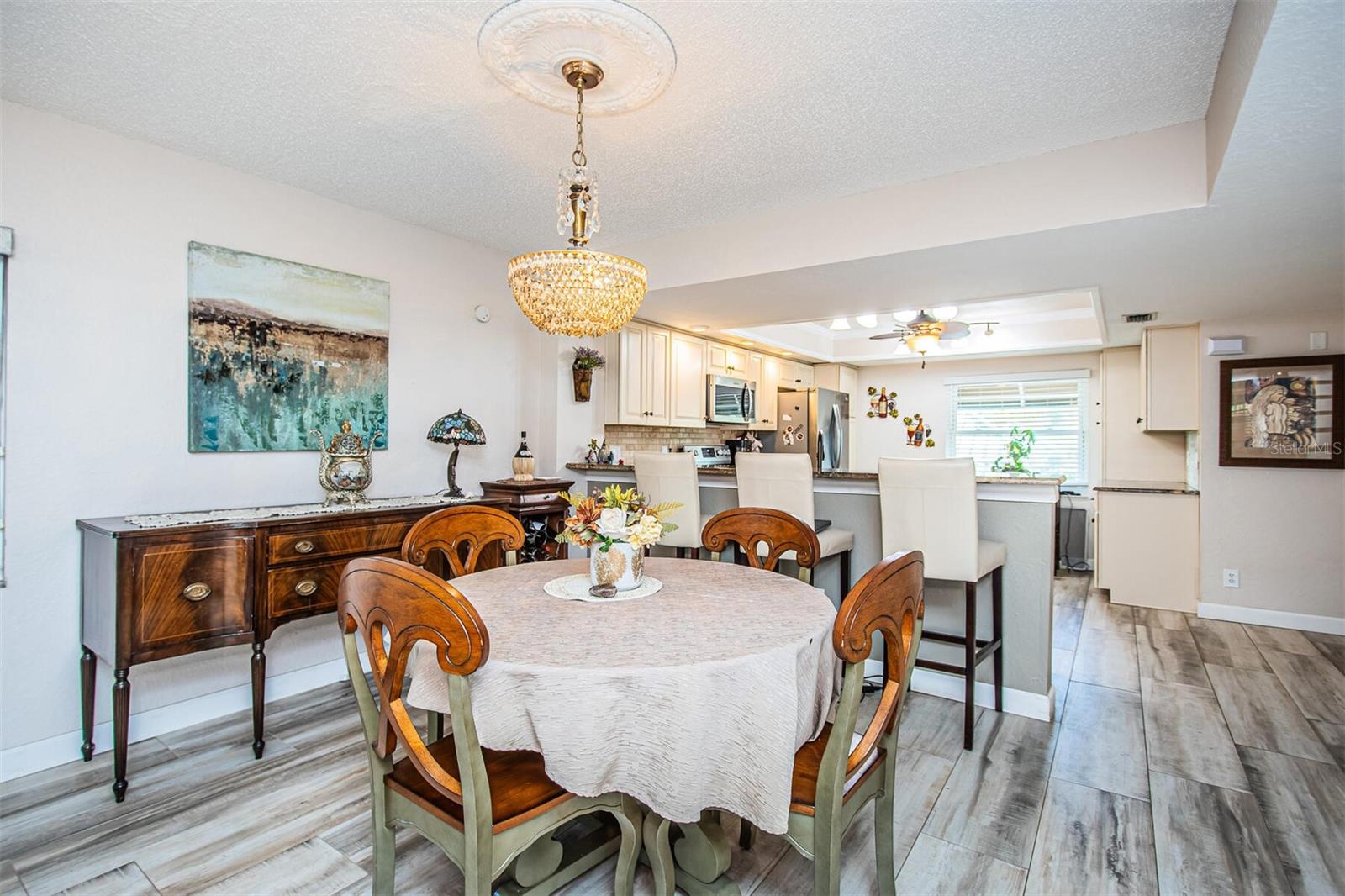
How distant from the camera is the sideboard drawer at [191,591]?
7.13 ft

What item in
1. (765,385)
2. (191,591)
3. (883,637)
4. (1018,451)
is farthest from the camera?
(1018,451)

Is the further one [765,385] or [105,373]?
[765,385]

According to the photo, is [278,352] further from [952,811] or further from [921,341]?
[921,341]

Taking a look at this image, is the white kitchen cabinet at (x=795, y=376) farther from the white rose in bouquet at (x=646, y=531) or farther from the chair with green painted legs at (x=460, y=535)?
the white rose in bouquet at (x=646, y=531)

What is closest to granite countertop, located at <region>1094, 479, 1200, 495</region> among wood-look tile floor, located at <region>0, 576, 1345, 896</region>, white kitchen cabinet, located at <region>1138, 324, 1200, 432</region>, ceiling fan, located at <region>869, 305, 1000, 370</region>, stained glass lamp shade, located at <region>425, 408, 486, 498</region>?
white kitchen cabinet, located at <region>1138, 324, 1200, 432</region>

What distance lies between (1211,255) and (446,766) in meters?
3.65

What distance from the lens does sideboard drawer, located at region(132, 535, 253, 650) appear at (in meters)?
2.17

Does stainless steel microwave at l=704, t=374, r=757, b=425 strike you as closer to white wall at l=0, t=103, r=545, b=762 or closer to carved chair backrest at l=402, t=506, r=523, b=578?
white wall at l=0, t=103, r=545, b=762

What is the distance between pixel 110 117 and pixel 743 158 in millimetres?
2391

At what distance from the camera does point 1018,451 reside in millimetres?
6457

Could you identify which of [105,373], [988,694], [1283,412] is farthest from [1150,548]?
[105,373]

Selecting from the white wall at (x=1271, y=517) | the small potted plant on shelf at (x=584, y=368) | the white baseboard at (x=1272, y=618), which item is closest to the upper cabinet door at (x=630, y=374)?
the small potted plant on shelf at (x=584, y=368)

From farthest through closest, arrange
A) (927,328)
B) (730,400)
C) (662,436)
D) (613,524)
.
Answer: (730,400) < (662,436) < (927,328) < (613,524)

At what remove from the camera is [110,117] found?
7.76 ft
